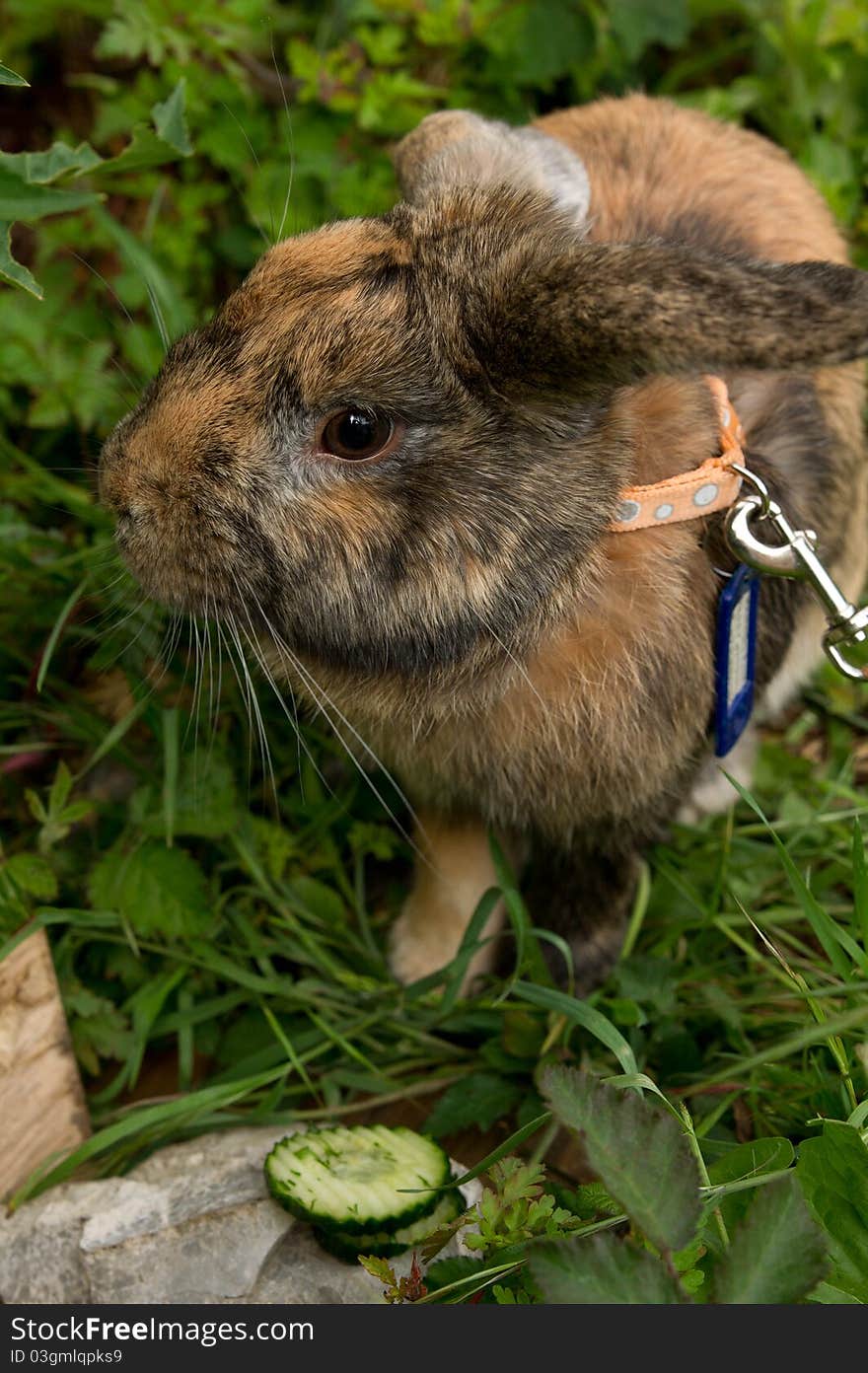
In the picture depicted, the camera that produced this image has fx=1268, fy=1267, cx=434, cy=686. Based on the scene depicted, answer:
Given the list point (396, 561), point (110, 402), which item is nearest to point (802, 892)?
point (396, 561)

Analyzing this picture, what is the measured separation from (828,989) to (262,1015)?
1.06m

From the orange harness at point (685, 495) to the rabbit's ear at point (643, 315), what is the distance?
0.26 metres

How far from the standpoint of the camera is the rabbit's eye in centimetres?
177

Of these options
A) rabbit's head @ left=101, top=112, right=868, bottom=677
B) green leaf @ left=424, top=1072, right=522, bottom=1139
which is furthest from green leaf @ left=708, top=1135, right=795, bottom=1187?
rabbit's head @ left=101, top=112, right=868, bottom=677

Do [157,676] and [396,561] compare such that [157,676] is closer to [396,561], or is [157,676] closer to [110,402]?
[110,402]

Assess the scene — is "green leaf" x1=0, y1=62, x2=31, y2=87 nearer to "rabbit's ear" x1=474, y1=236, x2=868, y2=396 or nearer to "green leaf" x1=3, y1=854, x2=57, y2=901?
"rabbit's ear" x1=474, y1=236, x2=868, y2=396

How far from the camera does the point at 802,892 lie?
1.97 metres

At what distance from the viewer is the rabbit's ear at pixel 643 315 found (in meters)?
1.47

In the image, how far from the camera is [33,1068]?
6.91 ft

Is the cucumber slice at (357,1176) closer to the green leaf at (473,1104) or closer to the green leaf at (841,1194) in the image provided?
the green leaf at (473,1104)

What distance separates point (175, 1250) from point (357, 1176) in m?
0.30

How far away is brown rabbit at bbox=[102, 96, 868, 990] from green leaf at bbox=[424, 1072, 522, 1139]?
19.0 inches

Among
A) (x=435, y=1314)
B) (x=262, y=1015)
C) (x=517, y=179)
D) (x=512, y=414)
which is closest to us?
(x=435, y=1314)

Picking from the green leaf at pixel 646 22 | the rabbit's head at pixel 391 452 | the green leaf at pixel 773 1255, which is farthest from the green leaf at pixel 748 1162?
the green leaf at pixel 646 22
